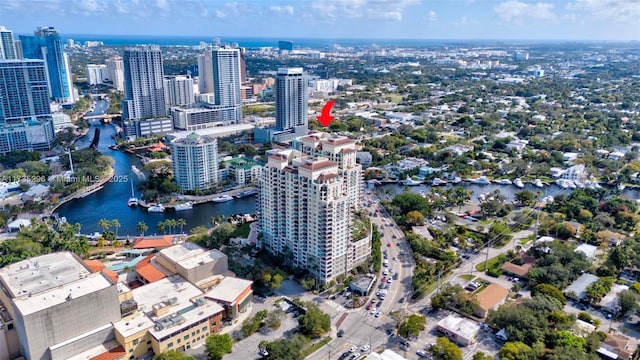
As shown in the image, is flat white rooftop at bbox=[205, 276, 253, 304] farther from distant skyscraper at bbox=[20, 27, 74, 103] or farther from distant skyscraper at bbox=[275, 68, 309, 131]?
distant skyscraper at bbox=[20, 27, 74, 103]

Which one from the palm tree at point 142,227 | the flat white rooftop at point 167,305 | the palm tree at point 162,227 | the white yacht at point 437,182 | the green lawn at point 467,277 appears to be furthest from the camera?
the white yacht at point 437,182

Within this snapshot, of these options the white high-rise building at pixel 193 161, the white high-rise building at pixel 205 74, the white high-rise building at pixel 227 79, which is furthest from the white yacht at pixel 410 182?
the white high-rise building at pixel 205 74

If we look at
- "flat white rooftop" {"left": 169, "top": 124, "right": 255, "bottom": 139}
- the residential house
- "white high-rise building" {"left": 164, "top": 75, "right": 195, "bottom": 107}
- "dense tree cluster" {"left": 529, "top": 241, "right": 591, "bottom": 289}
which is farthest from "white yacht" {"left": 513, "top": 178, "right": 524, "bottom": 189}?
"white high-rise building" {"left": 164, "top": 75, "right": 195, "bottom": 107}

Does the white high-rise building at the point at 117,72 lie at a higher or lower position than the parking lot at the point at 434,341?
higher

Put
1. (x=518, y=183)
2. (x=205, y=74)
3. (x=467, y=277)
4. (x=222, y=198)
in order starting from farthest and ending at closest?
(x=205, y=74)
(x=518, y=183)
(x=222, y=198)
(x=467, y=277)

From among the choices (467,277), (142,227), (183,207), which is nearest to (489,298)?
(467,277)

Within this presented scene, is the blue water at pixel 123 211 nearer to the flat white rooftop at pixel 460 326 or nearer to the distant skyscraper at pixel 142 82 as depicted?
the flat white rooftop at pixel 460 326

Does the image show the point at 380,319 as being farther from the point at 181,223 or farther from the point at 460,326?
the point at 181,223
